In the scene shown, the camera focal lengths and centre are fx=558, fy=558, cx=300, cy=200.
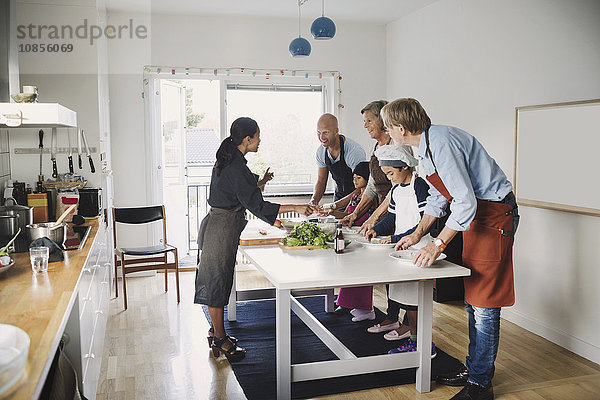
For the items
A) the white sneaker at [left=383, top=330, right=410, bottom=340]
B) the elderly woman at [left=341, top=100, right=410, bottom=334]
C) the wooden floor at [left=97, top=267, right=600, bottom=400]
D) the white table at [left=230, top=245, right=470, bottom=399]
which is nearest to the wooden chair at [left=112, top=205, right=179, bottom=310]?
the wooden floor at [left=97, top=267, right=600, bottom=400]

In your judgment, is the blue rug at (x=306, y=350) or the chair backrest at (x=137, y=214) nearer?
the blue rug at (x=306, y=350)

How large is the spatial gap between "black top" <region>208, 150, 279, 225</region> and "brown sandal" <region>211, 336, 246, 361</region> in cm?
91

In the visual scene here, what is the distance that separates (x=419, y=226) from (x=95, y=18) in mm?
3191

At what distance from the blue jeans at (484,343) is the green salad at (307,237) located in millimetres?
969

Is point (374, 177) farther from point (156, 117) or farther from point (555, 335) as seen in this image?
point (156, 117)

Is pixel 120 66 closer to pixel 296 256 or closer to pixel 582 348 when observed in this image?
pixel 296 256

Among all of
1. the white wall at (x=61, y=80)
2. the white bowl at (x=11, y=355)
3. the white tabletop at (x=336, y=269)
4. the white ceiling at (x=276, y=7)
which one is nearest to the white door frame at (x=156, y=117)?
the white ceiling at (x=276, y=7)

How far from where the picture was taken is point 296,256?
3.22 metres

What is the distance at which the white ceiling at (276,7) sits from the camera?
5578 millimetres

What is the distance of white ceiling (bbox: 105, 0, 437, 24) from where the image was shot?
5578 mm

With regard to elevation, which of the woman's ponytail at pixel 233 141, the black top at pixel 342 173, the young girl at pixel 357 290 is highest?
the woman's ponytail at pixel 233 141

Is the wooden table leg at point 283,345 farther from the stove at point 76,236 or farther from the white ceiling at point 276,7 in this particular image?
the white ceiling at point 276,7

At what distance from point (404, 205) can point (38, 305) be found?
2302 millimetres

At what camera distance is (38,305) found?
78.6 inches
